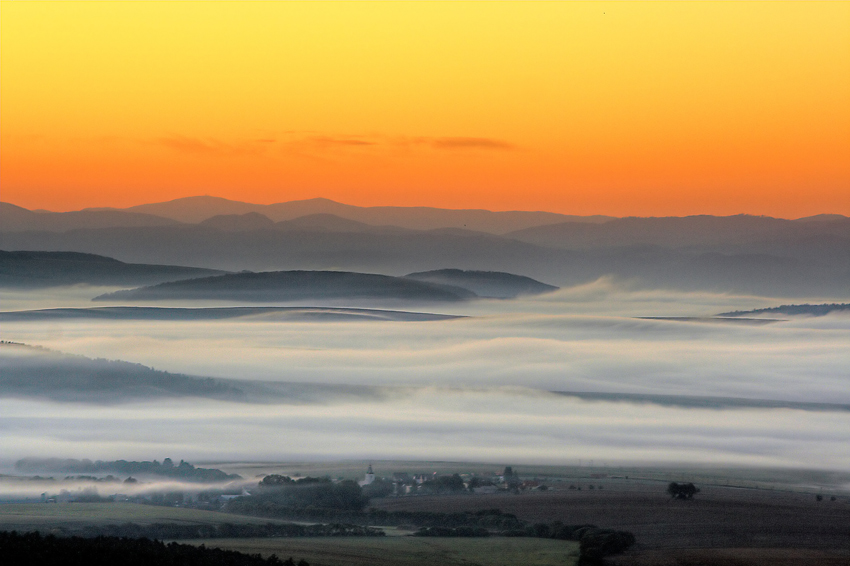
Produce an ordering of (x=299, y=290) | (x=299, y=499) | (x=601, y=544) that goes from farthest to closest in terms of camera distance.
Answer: (x=299, y=290) → (x=299, y=499) → (x=601, y=544)

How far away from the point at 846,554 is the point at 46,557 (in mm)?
14199

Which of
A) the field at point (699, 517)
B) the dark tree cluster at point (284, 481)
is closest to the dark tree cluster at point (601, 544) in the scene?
the field at point (699, 517)

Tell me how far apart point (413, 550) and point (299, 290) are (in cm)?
5056

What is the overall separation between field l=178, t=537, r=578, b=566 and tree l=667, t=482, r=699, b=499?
4.63m

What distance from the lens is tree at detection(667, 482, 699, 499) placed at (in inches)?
871

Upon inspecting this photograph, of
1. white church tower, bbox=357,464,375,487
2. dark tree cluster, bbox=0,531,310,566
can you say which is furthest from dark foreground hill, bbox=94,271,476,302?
dark tree cluster, bbox=0,531,310,566

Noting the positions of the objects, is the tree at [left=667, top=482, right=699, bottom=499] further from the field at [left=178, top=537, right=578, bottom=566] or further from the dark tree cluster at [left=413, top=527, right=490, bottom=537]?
the dark tree cluster at [left=413, top=527, right=490, bottom=537]

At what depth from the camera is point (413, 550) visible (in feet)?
59.6

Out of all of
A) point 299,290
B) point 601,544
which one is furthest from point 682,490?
point 299,290

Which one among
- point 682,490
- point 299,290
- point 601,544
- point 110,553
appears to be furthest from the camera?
point 299,290

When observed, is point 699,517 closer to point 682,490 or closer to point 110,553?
point 682,490

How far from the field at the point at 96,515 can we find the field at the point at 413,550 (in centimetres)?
142

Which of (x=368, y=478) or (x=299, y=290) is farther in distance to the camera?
(x=299, y=290)

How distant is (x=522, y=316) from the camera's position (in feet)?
223
